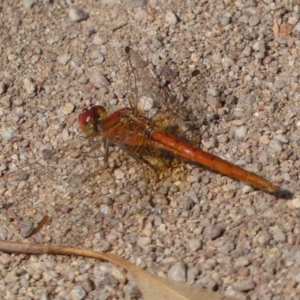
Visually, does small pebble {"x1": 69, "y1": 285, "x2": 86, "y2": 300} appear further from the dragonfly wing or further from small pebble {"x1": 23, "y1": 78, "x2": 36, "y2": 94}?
small pebble {"x1": 23, "y1": 78, "x2": 36, "y2": 94}

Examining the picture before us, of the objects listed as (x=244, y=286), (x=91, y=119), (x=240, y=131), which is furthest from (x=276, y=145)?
(x=91, y=119)

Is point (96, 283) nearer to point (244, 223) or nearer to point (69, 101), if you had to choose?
point (244, 223)

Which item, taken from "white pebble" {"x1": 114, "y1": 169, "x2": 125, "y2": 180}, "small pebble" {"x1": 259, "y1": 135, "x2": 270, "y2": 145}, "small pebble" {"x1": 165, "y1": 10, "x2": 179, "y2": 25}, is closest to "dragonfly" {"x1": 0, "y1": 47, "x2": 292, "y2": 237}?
"white pebble" {"x1": 114, "y1": 169, "x2": 125, "y2": 180}

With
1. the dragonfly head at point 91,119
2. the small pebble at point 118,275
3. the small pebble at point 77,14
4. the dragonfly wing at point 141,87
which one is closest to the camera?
the small pebble at point 118,275

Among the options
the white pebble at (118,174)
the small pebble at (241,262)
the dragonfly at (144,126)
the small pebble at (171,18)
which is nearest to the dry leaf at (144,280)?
the small pebble at (241,262)

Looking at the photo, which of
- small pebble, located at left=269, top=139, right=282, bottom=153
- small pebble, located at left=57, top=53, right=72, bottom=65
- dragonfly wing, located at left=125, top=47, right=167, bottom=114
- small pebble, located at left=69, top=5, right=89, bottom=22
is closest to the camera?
small pebble, located at left=269, top=139, right=282, bottom=153

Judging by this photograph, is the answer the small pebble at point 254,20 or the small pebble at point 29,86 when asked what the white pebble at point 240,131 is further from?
the small pebble at point 29,86

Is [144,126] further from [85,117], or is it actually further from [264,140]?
[264,140]
